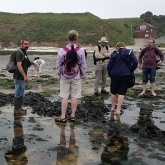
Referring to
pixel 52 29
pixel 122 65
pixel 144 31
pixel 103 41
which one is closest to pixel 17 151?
pixel 122 65

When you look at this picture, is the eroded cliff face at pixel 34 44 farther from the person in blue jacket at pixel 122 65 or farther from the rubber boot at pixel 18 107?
the person in blue jacket at pixel 122 65

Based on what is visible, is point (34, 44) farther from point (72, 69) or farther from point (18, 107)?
point (72, 69)

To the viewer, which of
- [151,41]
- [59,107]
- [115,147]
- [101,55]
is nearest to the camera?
[115,147]

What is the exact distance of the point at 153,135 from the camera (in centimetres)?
816

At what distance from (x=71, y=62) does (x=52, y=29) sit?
8665 centimetres

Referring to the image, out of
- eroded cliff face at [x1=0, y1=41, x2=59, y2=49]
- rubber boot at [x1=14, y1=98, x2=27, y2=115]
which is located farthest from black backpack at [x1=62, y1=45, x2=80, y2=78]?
eroded cliff face at [x1=0, y1=41, x2=59, y2=49]

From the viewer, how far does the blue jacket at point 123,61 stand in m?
9.76

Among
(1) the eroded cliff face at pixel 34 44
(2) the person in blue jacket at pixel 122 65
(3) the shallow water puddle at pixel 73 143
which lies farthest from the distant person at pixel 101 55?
(1) the eroded cliff face at pixel 34 44

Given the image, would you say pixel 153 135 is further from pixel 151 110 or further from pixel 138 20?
pixel 138 20

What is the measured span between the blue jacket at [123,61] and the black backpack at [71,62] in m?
1.55

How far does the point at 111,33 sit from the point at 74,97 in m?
84.8

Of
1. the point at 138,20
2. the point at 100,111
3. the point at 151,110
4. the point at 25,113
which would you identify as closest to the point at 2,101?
the point at 25,113

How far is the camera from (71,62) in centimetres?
871

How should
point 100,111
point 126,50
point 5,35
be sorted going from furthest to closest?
1. point 5,35
2. point 100,111
3. point 126,50
